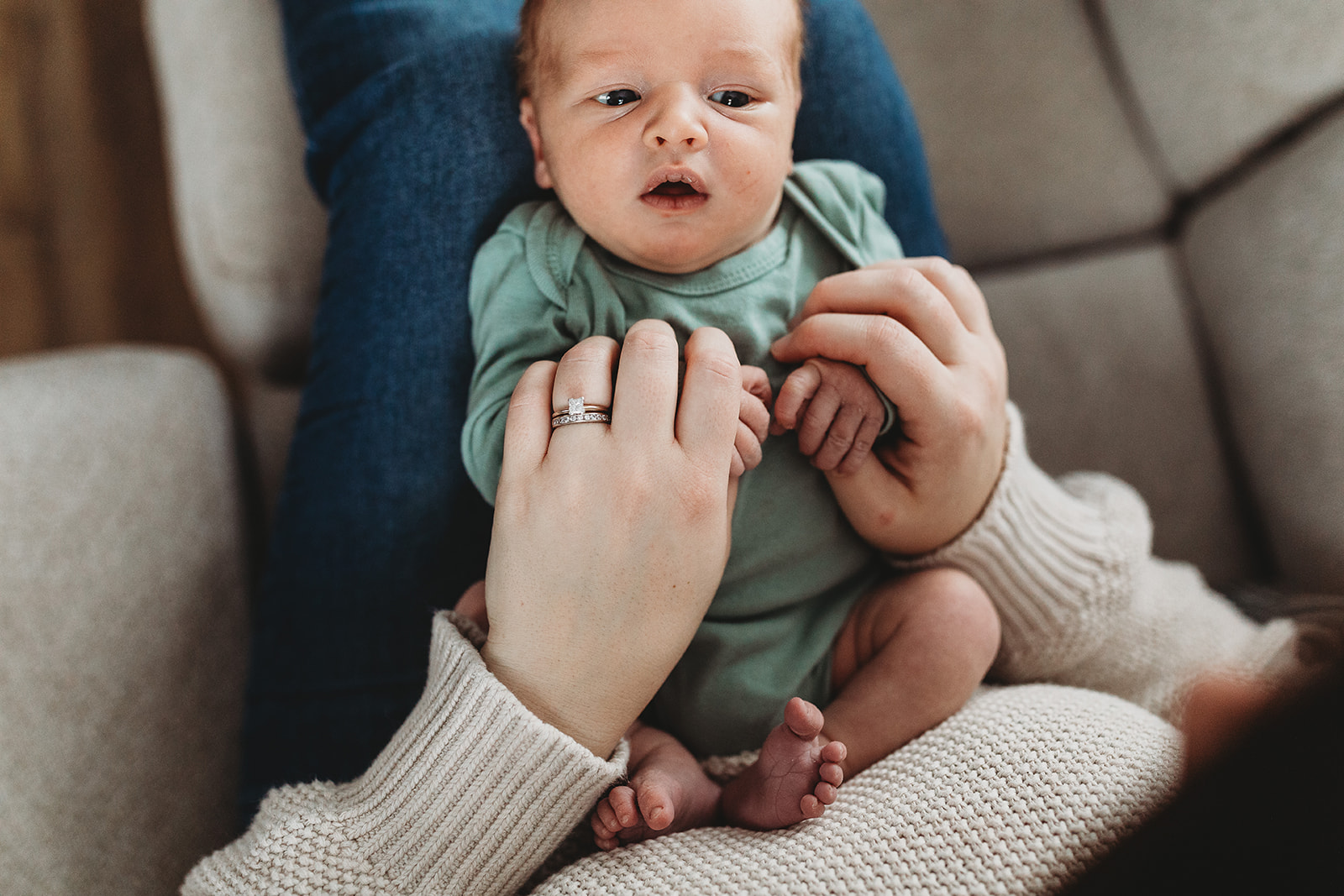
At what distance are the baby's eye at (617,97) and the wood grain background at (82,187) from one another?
1.55 meters

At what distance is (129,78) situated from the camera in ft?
6.32

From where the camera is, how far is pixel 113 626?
3.00ft

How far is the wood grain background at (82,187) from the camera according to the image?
185 centimetres

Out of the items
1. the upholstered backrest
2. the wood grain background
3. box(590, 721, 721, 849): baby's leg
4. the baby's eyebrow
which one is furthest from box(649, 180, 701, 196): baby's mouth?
the wood grain background

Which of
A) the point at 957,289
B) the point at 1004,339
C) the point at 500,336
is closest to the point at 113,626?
the point at 500,336

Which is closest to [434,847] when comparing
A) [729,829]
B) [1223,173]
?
[729,829]

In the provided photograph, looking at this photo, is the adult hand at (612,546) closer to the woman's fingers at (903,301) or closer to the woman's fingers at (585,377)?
the woman's fingers at (585,377)

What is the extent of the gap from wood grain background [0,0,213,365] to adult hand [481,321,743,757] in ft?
5.33

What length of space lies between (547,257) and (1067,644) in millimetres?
694

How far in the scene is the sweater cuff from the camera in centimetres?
65

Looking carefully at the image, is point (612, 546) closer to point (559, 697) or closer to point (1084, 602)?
point (559, 697)

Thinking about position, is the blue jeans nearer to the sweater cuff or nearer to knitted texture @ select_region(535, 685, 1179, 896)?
the sweater cuff

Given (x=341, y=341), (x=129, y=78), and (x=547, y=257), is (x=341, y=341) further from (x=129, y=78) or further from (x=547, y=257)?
(x=129, y=78)

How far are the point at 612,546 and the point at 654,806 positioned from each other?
0.73 feet
